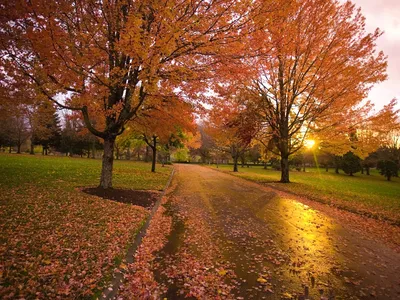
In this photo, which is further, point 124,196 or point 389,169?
point 389,169

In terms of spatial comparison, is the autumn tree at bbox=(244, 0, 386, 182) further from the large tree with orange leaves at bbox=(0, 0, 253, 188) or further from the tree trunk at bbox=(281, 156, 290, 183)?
the large tree with orange leaves at bbox=(0, 0, 253, 188)

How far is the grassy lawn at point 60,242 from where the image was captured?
10.6 ft

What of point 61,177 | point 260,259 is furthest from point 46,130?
point 260,259

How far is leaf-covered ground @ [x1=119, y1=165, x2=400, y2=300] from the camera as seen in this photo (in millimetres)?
3637

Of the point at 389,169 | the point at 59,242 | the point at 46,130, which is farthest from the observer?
the point at 46,130

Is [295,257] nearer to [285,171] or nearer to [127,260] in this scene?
[127,260]

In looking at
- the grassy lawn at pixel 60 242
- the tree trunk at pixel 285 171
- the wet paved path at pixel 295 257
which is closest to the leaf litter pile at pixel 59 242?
the grassy lawn at pixel 60 242

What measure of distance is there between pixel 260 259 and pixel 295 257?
0.83 metres

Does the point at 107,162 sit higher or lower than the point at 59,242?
higher

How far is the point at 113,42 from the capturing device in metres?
6.92

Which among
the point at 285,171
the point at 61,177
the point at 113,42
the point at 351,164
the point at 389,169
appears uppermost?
the point at 113,42

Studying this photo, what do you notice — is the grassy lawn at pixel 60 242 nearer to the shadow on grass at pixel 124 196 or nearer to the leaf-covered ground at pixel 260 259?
the leaf-covered ground at pixel 260 259

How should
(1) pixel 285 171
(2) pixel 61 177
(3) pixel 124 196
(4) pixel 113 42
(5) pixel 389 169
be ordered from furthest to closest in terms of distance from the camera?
(5) pixel 389 169, (1) pixel 285 171, (2) pixel 61 177, (3) pixel 124 196, (4) pixel 113 42

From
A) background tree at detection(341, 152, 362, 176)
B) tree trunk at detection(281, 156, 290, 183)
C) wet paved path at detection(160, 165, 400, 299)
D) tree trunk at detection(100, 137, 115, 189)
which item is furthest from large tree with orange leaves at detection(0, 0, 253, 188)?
background tree at detection(341, 152, 362, 176)
